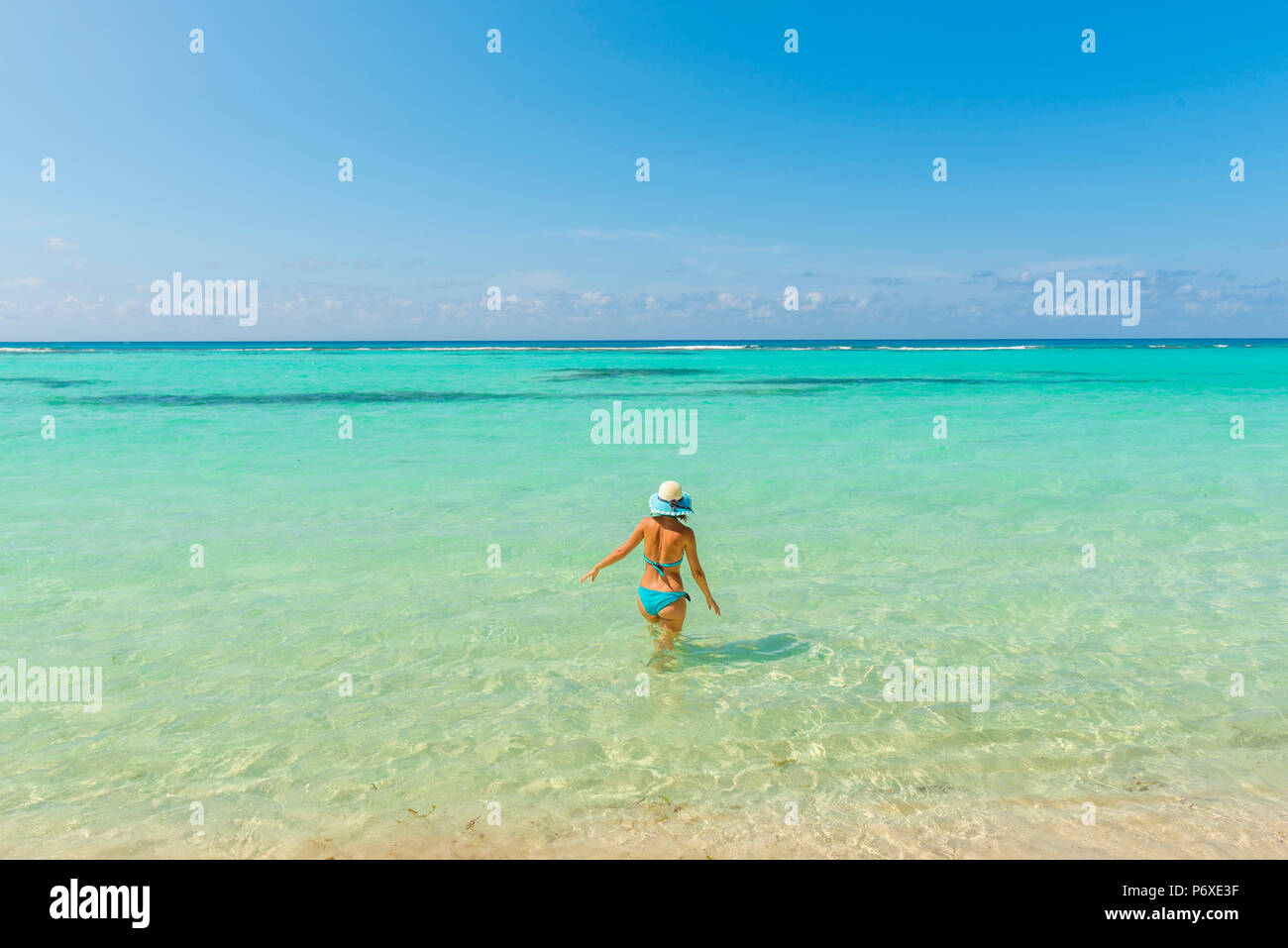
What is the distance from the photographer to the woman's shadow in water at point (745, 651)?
7031 mm

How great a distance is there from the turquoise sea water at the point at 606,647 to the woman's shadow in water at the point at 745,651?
48 millimetres

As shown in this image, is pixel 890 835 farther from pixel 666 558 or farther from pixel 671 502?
pixel 671 502

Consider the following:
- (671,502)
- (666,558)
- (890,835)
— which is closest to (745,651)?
(666,558)

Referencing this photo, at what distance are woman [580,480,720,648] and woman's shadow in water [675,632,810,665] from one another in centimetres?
25

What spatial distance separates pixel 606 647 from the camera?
24.0 feet

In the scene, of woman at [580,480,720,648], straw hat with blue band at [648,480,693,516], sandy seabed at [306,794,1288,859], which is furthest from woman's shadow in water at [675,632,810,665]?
sandy seabed at [306,794,1288,859]

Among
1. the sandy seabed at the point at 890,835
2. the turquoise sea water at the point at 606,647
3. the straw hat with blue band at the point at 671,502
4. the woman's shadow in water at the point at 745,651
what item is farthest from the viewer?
the woman's shadow in water at the point at 745,651

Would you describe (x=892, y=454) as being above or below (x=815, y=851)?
above

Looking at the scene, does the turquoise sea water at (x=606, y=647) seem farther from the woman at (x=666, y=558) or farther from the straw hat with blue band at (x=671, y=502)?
the straw hat with blue band at (x=671, y=502)

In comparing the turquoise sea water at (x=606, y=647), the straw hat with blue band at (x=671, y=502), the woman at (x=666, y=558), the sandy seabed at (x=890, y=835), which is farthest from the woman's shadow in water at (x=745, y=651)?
the sandy seabed at (x=890, y=835)
